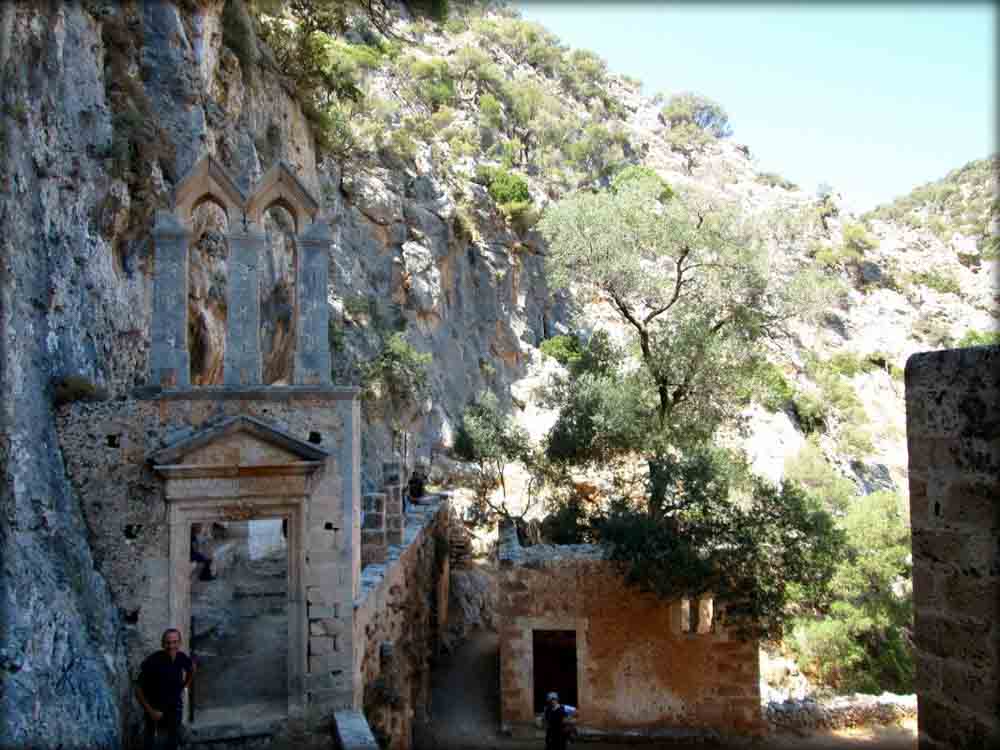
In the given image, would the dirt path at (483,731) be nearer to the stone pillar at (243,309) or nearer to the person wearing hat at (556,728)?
the person wearing hat at (556,728)

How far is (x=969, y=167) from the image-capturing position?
188ft

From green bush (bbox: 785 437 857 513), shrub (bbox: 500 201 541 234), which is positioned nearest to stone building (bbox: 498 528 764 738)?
green bush (bbox: 785 437 857 513)

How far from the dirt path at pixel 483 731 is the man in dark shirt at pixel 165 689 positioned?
5.92 m

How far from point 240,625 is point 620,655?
6.43 meters

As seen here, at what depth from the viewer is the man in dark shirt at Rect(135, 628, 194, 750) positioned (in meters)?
6.21

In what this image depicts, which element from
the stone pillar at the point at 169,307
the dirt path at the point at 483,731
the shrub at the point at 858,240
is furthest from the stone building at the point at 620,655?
the shrub at the point at 858,240

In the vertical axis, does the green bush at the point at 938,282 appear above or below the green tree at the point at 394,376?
above

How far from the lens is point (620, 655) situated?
12.4 m

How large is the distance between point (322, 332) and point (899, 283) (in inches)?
1819

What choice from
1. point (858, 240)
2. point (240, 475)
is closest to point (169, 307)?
point (240, 475)

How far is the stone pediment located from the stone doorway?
1.56 metres

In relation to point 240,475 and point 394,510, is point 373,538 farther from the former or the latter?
point 240,475

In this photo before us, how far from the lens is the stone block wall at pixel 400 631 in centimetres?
862

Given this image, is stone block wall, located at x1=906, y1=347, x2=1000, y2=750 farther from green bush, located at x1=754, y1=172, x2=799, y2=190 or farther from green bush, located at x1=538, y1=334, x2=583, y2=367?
green bush, located at x1=754, y1=172, x2=799, y2=190
